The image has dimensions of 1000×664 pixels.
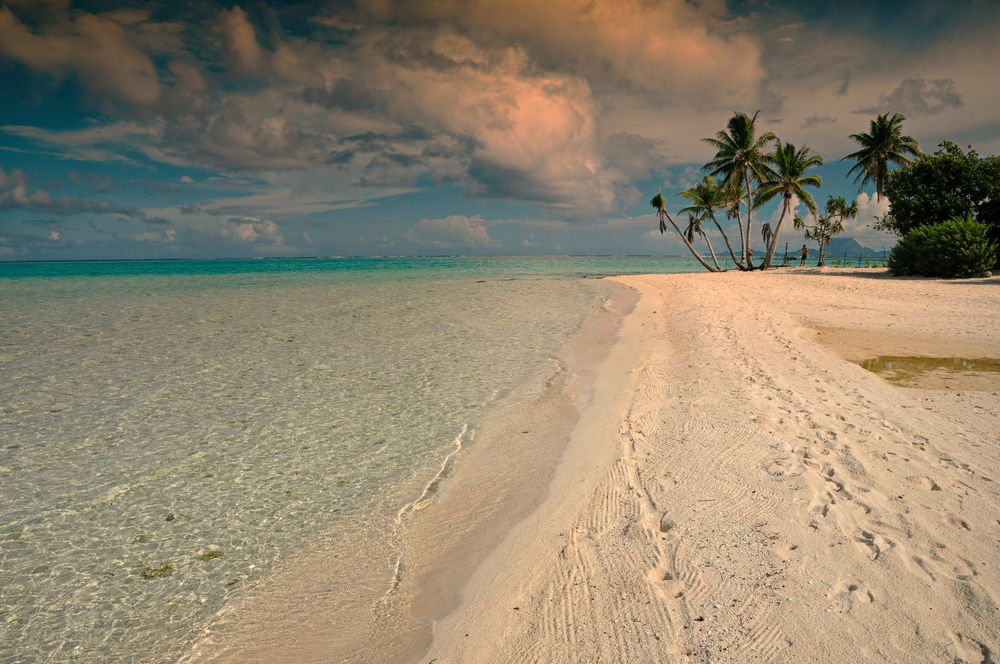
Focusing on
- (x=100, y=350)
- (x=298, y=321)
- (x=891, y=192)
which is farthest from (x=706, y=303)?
(x=891, y=192)

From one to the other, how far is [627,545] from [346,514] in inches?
104

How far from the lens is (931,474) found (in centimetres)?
462

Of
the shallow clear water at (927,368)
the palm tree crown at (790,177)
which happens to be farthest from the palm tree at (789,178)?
the shallow clear water at (927,368)

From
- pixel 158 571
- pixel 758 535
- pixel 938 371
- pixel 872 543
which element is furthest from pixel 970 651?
pixel 938 371

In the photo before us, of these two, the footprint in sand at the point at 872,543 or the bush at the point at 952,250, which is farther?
the bush at the point at 952,250

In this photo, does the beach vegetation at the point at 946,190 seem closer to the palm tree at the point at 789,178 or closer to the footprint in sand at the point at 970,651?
the palm tree at the point at 789,178

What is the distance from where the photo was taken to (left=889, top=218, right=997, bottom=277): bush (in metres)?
24.5

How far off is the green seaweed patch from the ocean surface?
0.02 m

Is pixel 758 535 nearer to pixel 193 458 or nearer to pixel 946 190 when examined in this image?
pixel 193 458

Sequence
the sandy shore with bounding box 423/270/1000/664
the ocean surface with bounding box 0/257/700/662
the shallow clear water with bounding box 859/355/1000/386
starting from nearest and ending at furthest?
the sandy shore with bounding box 423/270/1000/664 < the ocean surface with bounding box 0/257/700/662 < the shallow clear water with bounding box 859/355/1000/386

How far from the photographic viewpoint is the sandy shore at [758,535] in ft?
9.34

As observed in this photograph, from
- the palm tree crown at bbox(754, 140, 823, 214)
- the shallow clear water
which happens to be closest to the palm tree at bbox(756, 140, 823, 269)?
the palm tree crown at bbox(754, 140, 823, 214)

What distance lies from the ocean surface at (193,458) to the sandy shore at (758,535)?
171cm

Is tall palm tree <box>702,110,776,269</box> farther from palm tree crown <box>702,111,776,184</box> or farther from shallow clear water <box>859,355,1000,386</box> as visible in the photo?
shallow clear water <box>859,355,1000,386</box>
